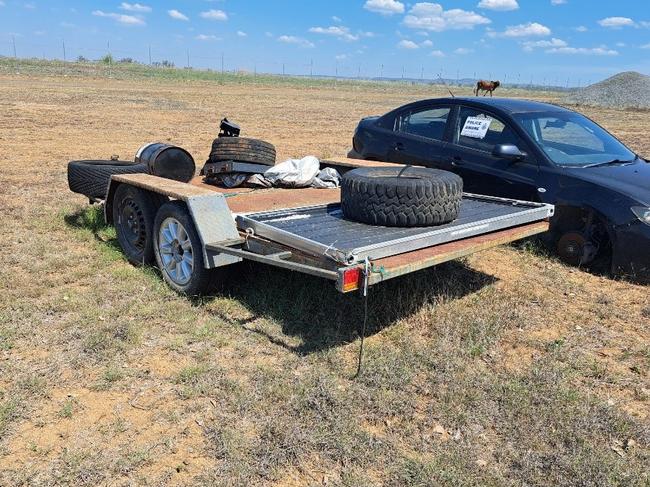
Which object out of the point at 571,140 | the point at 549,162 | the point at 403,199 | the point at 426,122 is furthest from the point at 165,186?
the point at 571,140

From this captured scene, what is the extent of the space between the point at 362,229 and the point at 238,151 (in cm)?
234

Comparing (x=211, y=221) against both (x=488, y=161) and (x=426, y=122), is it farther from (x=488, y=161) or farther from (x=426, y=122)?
(x=426, y=122)

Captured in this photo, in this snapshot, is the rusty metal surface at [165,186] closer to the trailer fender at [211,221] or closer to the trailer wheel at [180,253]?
the trailer fender at [211,221]

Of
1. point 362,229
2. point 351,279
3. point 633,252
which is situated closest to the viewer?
point 351,279

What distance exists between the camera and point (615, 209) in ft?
16.0

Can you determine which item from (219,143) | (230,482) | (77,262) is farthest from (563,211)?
(77,262)

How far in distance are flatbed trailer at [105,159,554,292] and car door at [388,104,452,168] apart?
1.26 meters

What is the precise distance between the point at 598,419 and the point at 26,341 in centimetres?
354

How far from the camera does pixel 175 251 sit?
452cm

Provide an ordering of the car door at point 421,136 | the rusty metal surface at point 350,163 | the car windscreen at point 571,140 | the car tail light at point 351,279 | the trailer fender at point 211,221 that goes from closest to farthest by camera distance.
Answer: the car tail light at point 351,279, the trailer fender at point 211,221, the car windscreen at point 571,140, the rusty metal surface at point 350,163, the car door at point 421,136

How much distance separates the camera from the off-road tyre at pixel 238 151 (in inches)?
231

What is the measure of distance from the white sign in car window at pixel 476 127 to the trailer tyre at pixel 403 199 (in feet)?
6.61

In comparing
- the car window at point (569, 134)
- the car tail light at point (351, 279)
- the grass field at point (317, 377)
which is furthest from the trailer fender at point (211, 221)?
the car window at point (569, 134)

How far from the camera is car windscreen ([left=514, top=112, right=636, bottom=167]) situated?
5.59m
